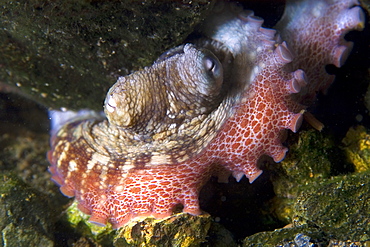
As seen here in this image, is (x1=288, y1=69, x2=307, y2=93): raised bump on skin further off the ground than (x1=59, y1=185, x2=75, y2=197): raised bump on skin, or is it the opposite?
(x1=288, y1=69, x2=307, y2=93): raised bump on skin

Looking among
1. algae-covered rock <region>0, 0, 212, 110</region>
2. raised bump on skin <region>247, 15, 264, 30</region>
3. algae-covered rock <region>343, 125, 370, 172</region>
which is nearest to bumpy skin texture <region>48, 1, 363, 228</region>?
raised bump on skin <region>247, 15, 264, 30</region>

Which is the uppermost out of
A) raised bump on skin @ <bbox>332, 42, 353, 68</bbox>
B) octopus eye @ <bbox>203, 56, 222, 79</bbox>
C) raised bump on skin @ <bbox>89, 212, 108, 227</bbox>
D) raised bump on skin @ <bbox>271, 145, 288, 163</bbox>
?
raised bump on skin @ <bbox>332, 42, 353, 68</bbox>

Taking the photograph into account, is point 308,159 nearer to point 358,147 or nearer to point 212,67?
point 358,147

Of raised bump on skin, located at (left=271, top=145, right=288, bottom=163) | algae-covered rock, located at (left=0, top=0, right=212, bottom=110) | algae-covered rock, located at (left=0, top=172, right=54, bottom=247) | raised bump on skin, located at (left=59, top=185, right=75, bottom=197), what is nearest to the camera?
algae-covered rock, located at (left=0, top=0, right=212, bottom=110)

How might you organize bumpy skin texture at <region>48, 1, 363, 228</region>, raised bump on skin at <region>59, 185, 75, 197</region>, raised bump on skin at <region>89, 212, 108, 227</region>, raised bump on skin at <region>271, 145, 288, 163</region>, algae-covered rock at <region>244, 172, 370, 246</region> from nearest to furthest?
algae-covered rock at <region>244, 172, 370, 246</region>, bumpy skin texture at <region>48, 1, 363, 228</region>, raised bump on skin at <region>271, 145, 288, 163</region>, raised bump on skin at <region>89, 212, 108, 227</region>, raised bump on skin at <region>59, 185, 75, 197</region>

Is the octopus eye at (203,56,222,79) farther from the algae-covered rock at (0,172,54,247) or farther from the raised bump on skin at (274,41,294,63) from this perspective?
the algae-covered rock at (0,172,54,247)

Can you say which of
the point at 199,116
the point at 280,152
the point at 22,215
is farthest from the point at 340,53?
the point at 22,215
